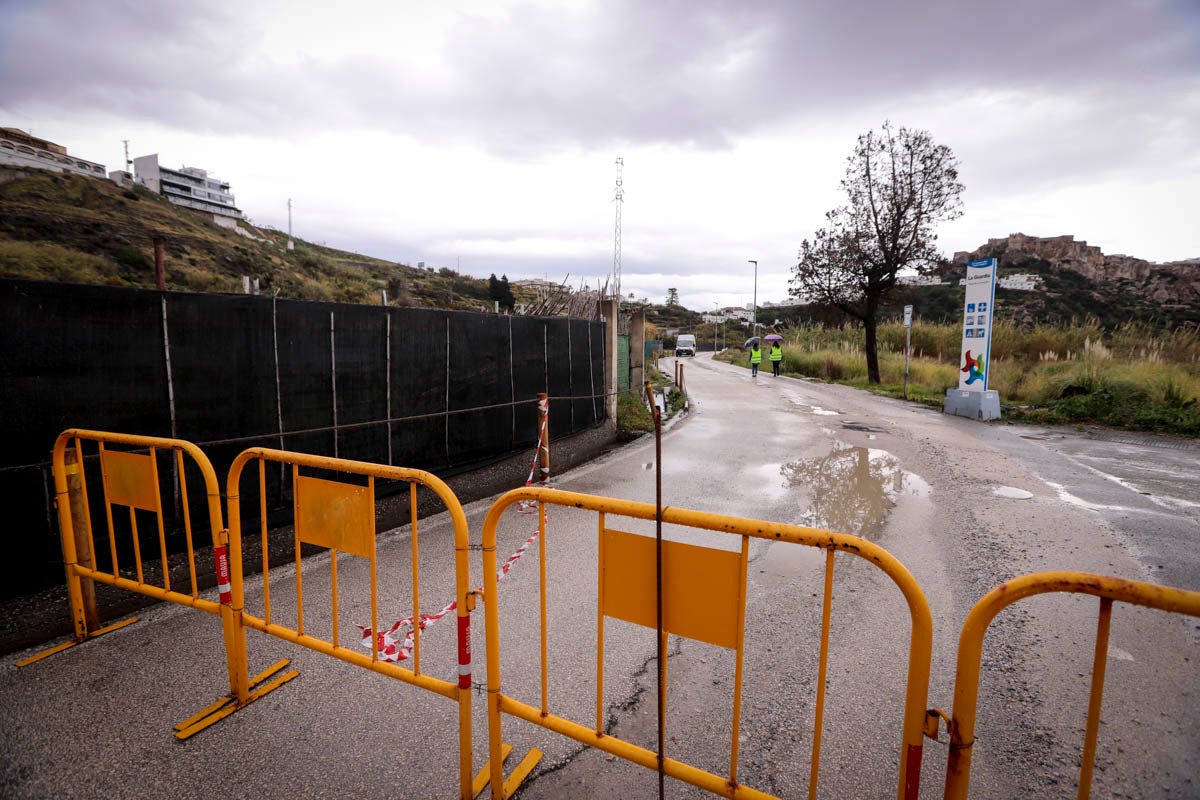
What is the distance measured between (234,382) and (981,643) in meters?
6.60

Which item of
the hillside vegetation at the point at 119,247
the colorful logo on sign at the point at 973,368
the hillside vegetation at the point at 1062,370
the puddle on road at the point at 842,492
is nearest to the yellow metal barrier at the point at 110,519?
the puddle on road at the point at 842,492

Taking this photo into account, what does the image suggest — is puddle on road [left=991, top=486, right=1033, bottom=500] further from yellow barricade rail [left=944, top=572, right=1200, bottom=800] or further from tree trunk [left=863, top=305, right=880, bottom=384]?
tree trunk [left=863, top=305, right=880, bottom=384]

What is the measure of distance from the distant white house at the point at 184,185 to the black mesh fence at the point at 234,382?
95.0 metres

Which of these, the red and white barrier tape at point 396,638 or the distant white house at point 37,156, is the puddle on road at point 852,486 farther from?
the distant white house at point 37,156

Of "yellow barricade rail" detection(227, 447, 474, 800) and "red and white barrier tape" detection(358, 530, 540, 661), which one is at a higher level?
"yellow barricade rail" detection(227, 447, 474, 800)

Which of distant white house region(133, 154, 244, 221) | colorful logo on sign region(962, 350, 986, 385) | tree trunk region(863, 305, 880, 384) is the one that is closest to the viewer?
colorful logo on sign region(962, 350, 986, 385)

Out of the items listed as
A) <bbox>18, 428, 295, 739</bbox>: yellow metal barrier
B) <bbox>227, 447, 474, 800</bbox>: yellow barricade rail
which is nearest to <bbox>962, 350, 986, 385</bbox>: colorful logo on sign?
<bbox>227, 447, 474, 800</bbox>: yellow barricade rail

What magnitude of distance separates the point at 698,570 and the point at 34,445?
5527 mm

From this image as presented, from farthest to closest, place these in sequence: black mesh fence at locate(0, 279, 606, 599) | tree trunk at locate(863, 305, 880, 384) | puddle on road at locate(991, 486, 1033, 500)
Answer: tree trunk at locate(863, 305, 880, 384) → puddle on road at locate(991, 486, 1033, 500) → black mesh fence at locate(0, 279, 606, 599)

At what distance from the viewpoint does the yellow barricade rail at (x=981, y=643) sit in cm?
167

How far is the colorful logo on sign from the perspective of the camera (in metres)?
14.5

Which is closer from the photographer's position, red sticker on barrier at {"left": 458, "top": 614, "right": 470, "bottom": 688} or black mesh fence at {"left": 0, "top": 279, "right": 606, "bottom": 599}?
red sticker on barrier at {"left": 458, "top": 614, "right": 470, "bottom": 688}

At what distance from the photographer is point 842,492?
24.7 feet

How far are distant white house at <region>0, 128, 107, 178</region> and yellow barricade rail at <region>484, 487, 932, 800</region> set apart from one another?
5779 cm
